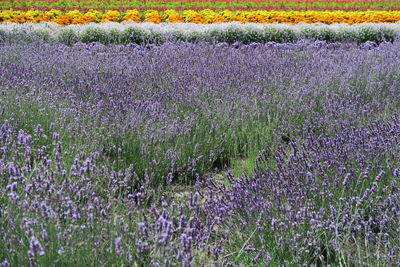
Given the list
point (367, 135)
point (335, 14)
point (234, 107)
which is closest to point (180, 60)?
point (234, 107)

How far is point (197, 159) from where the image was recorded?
11.4 feet

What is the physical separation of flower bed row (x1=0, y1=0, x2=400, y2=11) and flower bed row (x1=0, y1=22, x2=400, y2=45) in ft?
12.0

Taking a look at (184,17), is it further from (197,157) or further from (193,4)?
(197,157)

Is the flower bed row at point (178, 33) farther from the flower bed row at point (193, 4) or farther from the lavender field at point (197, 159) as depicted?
the flower bed row at point (193, 4)

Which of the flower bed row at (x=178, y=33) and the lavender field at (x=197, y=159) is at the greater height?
the flower bed row at (x=178, y=33)

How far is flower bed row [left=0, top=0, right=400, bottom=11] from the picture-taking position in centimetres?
1281

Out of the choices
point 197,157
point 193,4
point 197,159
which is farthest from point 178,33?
point 197,159

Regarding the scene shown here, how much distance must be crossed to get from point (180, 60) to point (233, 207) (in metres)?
3.87

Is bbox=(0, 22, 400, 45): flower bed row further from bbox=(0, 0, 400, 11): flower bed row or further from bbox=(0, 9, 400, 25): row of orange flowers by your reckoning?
bbox=(0, 0, 400, 11): flower bed row

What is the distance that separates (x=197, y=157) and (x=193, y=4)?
37.7 ft

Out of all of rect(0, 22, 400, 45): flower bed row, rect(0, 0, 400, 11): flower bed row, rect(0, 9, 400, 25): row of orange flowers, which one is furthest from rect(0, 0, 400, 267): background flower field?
rect(0, 0, 400, 11): flower bed row

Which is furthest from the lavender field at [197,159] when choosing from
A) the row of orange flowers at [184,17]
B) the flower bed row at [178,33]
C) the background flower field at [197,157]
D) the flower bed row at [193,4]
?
the flower bed row at [193,4]

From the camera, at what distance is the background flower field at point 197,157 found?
2080 mm

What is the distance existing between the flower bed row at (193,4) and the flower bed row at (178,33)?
3.64 metres
